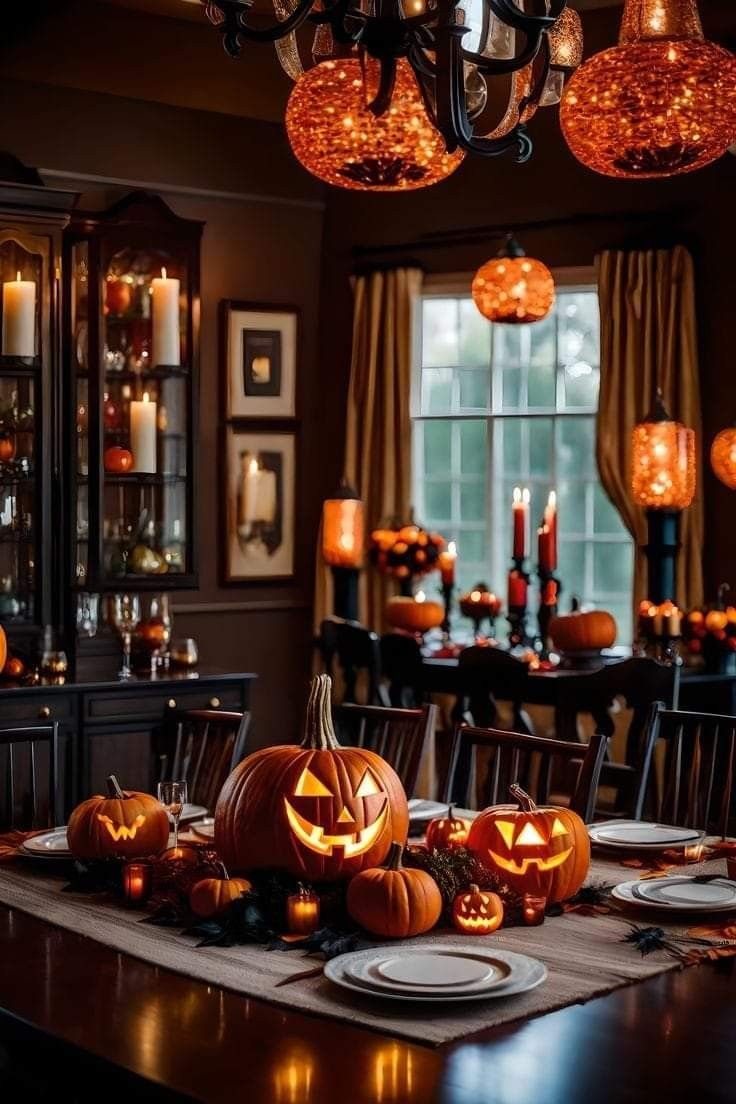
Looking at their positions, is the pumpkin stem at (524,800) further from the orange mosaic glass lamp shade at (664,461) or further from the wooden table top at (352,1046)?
the orange mosaic glass lamp shade at (664,461)

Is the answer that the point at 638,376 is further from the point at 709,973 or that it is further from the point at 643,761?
the point at 709,973

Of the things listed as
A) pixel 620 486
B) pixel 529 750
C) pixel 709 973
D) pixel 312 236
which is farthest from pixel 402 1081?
pixel 312 236

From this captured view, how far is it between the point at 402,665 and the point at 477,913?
3.52 metres

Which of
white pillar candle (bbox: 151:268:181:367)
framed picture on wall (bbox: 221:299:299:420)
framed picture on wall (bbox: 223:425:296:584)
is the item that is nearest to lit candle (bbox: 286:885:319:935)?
white pillar candle (bbox: 151:268:181:367)

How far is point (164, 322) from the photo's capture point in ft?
18.4

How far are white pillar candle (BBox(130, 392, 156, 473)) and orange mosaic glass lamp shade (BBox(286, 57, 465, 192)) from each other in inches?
119

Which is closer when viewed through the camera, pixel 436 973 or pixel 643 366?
pixel 436 973

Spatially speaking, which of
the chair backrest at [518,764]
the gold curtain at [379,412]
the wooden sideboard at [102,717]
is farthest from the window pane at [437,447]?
the chair backrest at [518,764]

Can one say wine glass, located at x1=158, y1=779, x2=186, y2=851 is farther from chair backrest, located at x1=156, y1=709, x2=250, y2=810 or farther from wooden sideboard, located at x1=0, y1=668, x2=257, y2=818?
wooden sideboard, located at x1=0, y1=668, x2=257, y2=818

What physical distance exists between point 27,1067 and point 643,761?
150cm

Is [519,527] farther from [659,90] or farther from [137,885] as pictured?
[137,885]

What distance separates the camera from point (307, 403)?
274 inches

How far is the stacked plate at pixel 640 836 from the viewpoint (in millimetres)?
2697

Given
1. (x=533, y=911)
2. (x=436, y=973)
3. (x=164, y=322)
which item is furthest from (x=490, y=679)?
(x=436, y=973)
